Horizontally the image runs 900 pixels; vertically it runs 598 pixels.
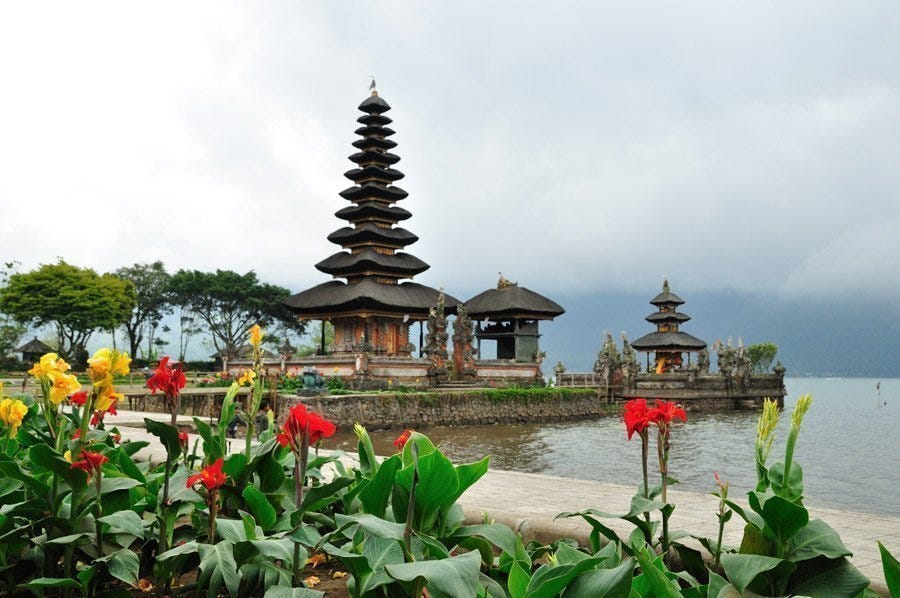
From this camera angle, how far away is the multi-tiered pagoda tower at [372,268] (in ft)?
122

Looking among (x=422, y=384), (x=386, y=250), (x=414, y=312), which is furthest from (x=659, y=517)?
(x=386, y=250)

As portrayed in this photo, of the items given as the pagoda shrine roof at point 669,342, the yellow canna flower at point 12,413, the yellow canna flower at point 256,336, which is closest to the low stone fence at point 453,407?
the pagoda shrine roof at point 669,342

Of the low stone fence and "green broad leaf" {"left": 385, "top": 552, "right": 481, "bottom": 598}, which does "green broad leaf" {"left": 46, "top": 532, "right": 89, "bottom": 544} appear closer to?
"green broad leaf" {"left": 385, "top": 552, "right": 481, "bottom": 598}

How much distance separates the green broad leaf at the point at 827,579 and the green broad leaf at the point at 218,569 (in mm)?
2251

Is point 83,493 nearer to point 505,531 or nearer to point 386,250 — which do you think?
point 505,531

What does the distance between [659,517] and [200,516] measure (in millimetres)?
3000

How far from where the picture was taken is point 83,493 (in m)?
3.41

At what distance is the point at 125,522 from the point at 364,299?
32.7 meters

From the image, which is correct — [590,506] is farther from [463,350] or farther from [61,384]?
[463,350]

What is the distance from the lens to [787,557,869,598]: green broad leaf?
2.49 m

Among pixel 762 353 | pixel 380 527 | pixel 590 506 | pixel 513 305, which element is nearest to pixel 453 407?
pixel 513 305

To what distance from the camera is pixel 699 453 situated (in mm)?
21891

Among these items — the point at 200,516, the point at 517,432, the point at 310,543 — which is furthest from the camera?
the point at 517,432

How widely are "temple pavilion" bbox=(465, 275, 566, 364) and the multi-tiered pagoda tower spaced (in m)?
2.40
